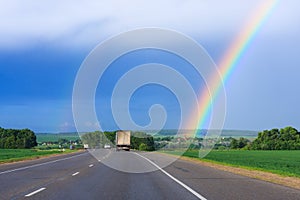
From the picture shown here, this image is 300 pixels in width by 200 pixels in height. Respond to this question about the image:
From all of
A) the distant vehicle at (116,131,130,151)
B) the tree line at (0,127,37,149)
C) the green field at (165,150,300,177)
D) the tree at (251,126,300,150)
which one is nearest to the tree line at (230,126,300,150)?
the tree at (251,126,300,150)

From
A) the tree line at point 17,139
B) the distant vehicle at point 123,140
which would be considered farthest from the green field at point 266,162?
the tree line at point 17,139

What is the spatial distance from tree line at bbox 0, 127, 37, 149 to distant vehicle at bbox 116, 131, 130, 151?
8893 centimetres

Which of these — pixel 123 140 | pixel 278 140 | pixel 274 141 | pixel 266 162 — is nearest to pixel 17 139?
pixel 274 141

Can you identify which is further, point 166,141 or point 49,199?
point 166,141

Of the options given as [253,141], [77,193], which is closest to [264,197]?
[77,193]

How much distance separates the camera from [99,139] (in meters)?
162

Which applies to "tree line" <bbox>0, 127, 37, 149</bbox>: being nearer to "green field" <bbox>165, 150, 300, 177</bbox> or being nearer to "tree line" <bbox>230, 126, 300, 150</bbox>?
"tree line" <bbox>230, 126, 300, 150</bbox>

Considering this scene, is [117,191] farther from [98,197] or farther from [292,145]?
[292,145]

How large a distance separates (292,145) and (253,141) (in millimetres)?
17549

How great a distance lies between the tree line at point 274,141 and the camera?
125 metres

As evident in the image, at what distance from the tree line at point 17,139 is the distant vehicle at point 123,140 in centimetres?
8893

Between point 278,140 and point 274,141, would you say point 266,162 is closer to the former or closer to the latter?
point 274,141

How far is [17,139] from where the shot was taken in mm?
158375

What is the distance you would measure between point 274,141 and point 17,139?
92.0 meters
